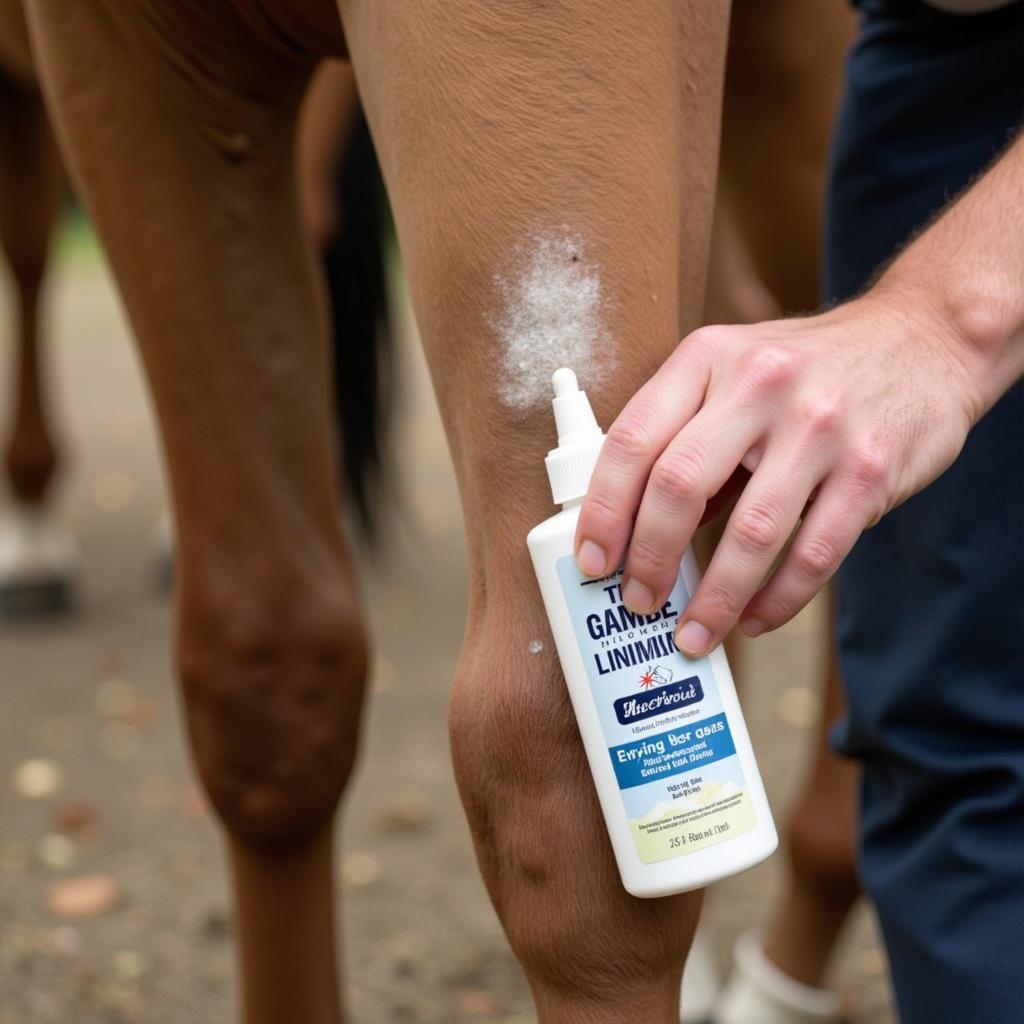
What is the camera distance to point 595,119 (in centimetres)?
67

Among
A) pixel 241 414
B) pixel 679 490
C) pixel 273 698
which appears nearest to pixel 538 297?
pixel 679 490

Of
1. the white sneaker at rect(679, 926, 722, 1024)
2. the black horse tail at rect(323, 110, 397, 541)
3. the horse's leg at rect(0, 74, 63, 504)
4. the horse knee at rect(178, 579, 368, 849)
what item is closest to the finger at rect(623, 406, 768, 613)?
the horse knee at rect(178, 579, 368, 849)

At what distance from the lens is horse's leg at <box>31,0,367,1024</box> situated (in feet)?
3.04

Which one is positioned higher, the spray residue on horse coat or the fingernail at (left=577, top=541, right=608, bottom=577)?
the spray residue on horse coat

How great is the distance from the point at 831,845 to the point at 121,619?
1.61 metres

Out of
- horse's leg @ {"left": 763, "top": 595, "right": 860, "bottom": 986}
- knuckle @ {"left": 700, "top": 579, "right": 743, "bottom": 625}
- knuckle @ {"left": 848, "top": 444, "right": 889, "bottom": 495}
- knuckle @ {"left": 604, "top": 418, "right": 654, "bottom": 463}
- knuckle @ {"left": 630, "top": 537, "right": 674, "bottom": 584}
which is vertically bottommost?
horse's leg @ {"left": 763, "top": 595, "right": 860, "bottom": 986}

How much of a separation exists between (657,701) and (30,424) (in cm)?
224

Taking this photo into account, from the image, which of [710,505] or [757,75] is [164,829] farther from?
[710,505]

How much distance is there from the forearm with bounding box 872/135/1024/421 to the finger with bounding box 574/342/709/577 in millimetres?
149

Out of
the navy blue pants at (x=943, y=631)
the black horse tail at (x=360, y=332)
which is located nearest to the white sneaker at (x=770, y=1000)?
the navy blue pants at (x=943, y=631)

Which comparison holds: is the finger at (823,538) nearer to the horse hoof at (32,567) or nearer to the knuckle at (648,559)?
the knuckle at (648,559)

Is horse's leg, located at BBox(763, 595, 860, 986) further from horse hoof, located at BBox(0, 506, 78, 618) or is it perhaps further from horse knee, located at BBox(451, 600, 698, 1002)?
horse hoof, located at BBox(0, 506, 78, 618)

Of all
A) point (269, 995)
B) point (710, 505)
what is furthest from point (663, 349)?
point (269, 995)

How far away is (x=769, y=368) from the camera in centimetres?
66
